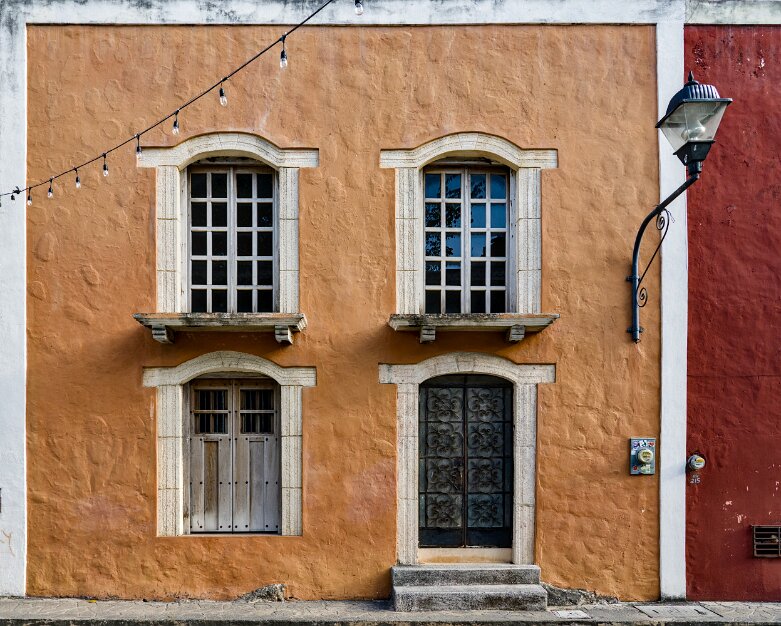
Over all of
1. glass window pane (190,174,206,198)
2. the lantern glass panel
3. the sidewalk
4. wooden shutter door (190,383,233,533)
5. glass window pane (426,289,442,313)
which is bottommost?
the sidewalk

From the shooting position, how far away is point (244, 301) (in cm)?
736

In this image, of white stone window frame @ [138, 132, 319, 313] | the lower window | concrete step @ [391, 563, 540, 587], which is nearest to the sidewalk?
concrete step @ [391, 563, 540, 587]

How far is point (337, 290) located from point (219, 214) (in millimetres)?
1525

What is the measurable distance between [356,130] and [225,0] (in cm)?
187

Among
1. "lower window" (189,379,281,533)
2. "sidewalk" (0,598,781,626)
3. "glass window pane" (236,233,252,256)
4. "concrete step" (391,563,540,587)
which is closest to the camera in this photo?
"sidewalk" (0,598,781,626)

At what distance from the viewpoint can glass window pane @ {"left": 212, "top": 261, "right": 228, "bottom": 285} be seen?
7336 mm

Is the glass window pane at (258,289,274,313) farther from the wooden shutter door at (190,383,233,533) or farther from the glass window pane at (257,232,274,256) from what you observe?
the wooden shutter door at (190,383,233,533)

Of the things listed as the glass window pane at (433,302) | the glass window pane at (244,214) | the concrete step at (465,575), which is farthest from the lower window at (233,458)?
the glass window pane at (433,302)

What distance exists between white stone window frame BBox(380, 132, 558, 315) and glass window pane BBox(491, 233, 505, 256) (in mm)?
248

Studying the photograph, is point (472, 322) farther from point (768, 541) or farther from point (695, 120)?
point (768, 541)

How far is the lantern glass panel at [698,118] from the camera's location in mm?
5605

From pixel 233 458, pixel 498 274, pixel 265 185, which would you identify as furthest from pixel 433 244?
pixel 233 458

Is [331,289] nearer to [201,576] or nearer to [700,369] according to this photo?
[201,576]

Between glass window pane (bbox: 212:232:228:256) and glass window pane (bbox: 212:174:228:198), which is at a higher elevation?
glass window pane (bbox: 212:174:228:198)
